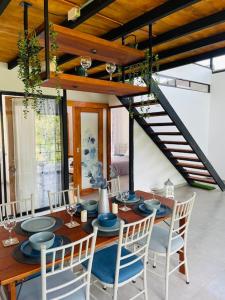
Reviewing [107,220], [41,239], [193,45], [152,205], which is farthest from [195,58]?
[41,239]

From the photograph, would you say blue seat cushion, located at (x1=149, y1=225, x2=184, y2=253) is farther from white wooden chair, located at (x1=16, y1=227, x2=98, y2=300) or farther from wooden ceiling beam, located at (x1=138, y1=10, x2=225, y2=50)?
wooden ceiling beam, located at (x1=138, y1=10, x2=225, y2=50)

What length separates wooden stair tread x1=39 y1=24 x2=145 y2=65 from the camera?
77.8 inches

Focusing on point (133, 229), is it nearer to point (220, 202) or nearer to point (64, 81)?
point (64, 81)

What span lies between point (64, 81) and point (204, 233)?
3.03 metres

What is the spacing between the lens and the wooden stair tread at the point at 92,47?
1.98 meters

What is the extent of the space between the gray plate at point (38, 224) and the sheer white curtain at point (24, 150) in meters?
1.99

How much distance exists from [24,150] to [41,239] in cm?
250

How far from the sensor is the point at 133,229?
1893 mm

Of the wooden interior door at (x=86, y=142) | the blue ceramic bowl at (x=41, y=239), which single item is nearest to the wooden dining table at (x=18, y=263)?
the blue ceramic bowl at (x=41, y=239)

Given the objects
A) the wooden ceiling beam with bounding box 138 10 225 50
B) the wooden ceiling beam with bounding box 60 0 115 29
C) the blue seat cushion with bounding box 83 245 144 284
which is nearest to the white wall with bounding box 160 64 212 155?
the wooden ceiling beam with bounding box 138 10 225 50

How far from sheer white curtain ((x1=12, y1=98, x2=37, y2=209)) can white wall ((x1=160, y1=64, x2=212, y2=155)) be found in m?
3.19

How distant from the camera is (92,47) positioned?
2227 millimetres

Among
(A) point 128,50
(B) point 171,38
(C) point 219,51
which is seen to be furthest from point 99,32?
(C) point 219,51

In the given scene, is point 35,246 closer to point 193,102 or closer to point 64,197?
point 64,197
